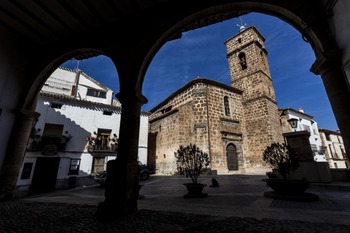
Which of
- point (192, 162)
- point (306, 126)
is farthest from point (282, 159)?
point (306, 126)

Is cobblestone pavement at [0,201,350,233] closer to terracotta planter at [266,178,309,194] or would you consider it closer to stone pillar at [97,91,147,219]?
stone pillar at [97,91,147,219]

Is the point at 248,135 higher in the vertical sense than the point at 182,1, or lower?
lower

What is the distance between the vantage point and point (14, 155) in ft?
16.5

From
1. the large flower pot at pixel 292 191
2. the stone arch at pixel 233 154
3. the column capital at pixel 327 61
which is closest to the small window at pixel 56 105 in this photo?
the stone arch at pixel 233 154

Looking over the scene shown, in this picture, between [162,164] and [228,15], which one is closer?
[228,15]

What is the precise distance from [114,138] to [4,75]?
11.1m

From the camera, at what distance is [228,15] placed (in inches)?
179

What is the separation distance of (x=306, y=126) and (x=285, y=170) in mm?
24437

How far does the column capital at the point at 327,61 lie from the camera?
2877 millimetres

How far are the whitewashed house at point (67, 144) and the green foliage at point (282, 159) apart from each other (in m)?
12.5

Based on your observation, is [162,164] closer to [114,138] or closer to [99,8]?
[114,138]

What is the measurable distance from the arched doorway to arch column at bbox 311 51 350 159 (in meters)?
11.9

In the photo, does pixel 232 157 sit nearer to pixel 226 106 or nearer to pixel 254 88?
pixel 226 106

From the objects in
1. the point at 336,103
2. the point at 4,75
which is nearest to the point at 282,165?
the point at 336,103
